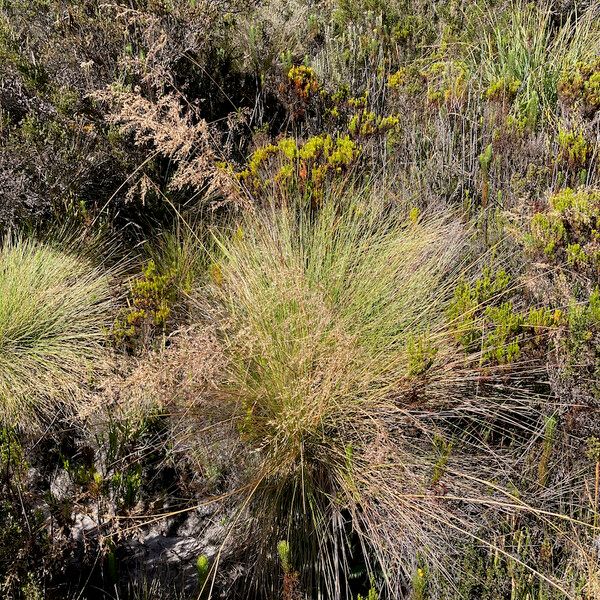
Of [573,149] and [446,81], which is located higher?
[446,81]

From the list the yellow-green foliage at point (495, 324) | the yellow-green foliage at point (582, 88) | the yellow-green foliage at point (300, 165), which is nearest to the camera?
the yellow-green foliage at point (495, 324)

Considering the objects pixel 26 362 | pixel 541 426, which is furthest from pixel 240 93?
pixel 541 426

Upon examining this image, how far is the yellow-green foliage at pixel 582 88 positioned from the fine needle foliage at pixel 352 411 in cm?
146

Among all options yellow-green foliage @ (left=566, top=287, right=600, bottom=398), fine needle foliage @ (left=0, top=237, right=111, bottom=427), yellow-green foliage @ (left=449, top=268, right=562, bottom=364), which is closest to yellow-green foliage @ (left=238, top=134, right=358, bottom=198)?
fine needle foliage @ (left=0, top=237, right=111, bottom=427)

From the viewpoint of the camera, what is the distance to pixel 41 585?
2395 millimetres

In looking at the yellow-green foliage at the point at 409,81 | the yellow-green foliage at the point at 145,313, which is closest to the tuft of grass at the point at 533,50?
the yellow-green foliage at the point at 409,81

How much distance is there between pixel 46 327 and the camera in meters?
3.38

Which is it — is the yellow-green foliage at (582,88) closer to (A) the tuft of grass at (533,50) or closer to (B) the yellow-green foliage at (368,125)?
(A) the tuft of grass at (533,50)

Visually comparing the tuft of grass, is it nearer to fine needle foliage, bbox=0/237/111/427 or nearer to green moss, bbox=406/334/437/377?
green moss, bbox=406/334/437/377

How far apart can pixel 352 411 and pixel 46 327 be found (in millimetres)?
1642

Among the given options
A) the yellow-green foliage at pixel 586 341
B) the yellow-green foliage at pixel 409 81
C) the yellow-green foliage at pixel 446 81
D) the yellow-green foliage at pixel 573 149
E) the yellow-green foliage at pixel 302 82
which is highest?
the yellow-green foliage at pixel 302 82

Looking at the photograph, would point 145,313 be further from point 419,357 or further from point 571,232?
point 571,232

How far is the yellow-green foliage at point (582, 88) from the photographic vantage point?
3.91m

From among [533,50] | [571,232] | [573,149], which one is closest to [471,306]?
[571,232]
